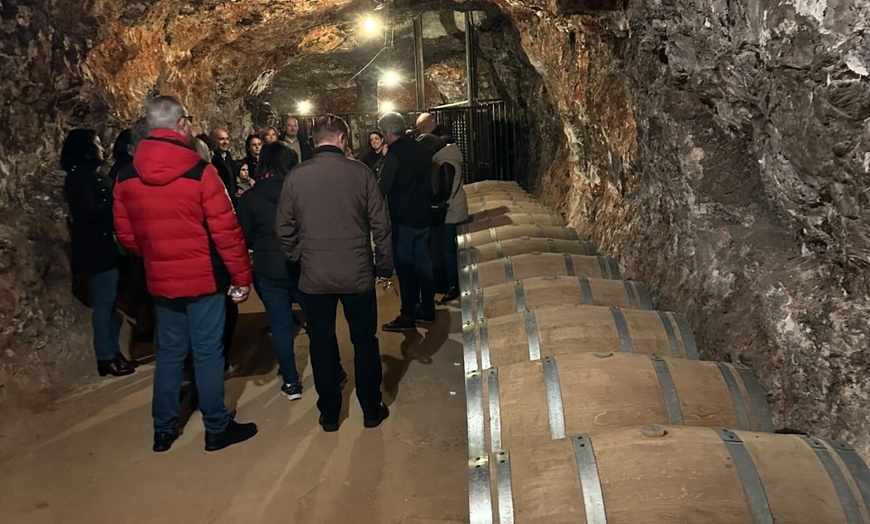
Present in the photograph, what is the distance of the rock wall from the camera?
1.92 m

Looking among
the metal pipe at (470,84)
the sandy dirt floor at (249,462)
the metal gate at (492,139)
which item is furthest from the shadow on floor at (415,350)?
the metal pipe at (470,84)

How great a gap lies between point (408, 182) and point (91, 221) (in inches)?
91.5

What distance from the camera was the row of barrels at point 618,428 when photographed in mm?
1773

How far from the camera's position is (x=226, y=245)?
3.16 meters

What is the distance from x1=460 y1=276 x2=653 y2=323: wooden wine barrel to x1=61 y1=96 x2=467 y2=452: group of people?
59cm

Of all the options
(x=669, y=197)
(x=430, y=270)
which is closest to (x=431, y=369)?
(x=430, y=270)

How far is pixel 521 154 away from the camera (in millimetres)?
9672

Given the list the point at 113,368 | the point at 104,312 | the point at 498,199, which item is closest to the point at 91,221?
the point at 104,312

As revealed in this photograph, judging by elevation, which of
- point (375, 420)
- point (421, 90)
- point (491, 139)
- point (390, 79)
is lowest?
point (375, 420)

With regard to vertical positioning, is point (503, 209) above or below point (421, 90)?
below

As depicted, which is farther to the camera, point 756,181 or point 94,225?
point 94,225

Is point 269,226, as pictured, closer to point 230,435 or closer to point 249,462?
point 230,435

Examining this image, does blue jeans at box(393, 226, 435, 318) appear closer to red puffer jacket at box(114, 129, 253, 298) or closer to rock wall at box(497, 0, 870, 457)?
rock wall at box(497, 0, 870, 457)

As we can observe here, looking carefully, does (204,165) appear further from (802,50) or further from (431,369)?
(802,50)
